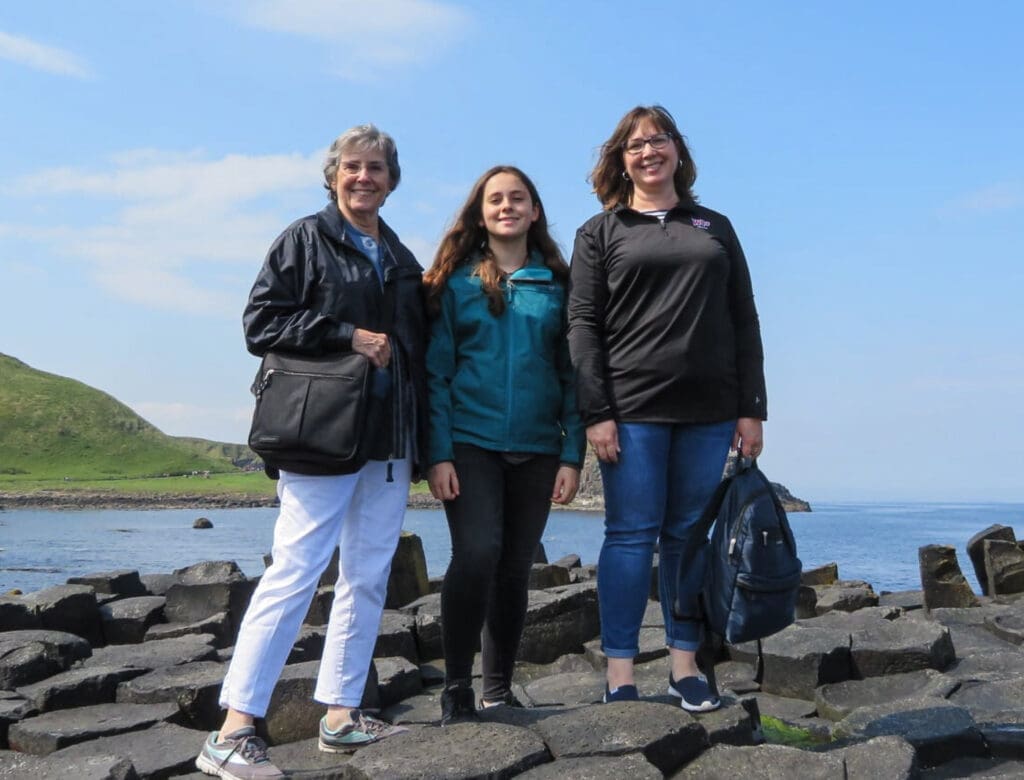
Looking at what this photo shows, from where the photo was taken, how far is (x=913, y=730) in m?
4.41

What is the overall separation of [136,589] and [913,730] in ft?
26.2

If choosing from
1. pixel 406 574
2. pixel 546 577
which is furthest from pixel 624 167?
pixel 546 577

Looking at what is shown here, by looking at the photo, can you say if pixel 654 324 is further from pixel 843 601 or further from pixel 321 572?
pixel 843 601

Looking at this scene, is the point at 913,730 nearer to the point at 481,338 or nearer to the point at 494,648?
the point at 494,648

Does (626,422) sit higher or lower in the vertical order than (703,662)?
higher

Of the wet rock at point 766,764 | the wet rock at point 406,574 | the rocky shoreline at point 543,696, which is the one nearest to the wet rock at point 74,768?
the rocky shoreline at point 543,696

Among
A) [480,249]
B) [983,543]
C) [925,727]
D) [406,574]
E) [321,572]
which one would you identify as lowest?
[925,727]

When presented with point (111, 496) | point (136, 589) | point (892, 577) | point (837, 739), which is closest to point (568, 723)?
point (837, 739)

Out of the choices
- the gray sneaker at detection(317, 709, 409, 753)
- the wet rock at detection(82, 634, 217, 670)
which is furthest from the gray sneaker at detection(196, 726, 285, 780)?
the wet rock at detection(82, 634, 217, 670)

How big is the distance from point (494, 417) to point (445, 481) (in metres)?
0.34

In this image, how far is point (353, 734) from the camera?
4203mm

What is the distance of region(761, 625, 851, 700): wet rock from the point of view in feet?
19.1

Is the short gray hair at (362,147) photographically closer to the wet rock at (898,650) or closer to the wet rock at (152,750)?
the wet rock at (152,750)

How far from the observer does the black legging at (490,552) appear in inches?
166
